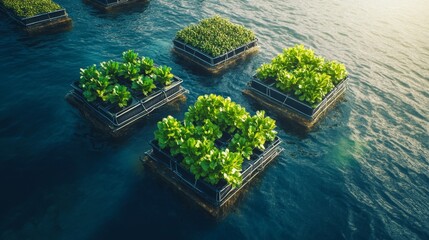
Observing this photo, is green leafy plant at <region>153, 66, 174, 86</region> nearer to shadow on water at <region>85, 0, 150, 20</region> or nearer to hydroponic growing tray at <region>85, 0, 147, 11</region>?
shadow on water at <region>85, 0, 150, 20</region>

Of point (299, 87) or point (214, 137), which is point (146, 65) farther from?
point (299, 87)

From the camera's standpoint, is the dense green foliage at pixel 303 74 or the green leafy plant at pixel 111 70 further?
the dense green foliage at pixel 303 74

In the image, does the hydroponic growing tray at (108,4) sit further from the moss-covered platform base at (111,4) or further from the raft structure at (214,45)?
the raft structure at (214,45)

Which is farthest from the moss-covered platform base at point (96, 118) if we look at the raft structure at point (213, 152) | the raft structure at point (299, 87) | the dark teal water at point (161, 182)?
the raft structure at point (299, 87)

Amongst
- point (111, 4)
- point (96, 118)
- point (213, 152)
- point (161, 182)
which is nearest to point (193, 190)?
point (161, 182)

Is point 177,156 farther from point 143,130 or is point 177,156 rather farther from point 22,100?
point 22,100

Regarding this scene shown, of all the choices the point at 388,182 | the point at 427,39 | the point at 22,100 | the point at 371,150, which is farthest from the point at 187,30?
the point at 427,39

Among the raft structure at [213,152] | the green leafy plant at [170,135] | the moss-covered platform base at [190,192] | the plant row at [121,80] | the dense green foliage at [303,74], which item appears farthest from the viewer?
the dense green foliage at [303,74]

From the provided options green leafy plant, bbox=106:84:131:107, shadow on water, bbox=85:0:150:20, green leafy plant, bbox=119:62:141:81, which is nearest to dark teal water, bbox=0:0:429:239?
shadow on water, bbox=85:0:150:20

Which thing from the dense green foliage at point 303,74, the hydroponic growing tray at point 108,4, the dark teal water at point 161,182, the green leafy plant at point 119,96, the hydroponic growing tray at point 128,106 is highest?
the dense green foliage at point 303,74
